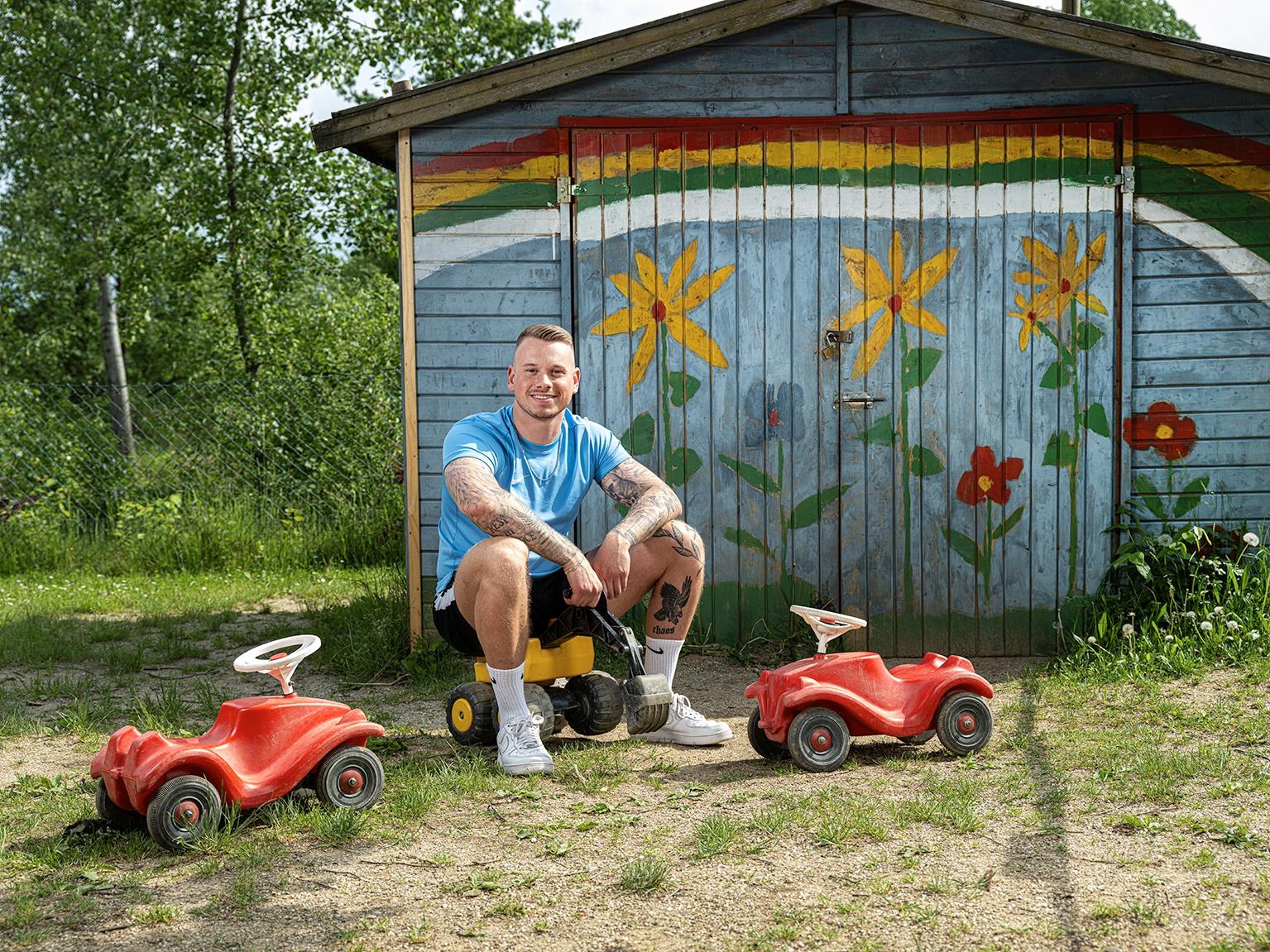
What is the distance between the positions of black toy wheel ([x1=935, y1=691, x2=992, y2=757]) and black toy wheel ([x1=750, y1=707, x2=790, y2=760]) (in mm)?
521

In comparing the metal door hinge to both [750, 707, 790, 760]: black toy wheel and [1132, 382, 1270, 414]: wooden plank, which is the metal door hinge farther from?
[750, 707, 790, 760]: black toy wheel

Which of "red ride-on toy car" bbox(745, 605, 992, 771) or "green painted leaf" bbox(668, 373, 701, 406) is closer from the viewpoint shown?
"red ride-on toy car" bbox(745, 605, 992, 771)

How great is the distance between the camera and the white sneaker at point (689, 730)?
173 inches

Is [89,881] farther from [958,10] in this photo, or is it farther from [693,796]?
[958,10]

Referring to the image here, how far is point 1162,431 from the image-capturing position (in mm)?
5855

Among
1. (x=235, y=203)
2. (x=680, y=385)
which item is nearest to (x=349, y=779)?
(x=680, y=385)

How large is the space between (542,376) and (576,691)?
3.67ft

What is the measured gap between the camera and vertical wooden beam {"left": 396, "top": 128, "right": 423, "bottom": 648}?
5.88 meters

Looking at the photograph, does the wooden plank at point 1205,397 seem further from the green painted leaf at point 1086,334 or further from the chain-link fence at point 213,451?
the chain-link fence at point 213,451

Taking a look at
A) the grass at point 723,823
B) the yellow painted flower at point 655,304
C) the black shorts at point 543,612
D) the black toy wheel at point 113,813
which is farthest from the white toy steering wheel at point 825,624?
the yellow painted flower at point 655,304

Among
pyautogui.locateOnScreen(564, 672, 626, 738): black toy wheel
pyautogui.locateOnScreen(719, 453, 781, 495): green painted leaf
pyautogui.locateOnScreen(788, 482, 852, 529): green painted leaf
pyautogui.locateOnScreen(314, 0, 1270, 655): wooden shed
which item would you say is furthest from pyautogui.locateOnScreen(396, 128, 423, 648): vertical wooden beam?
pyautogui.locateOnScreen(788, 482, 852, 529): green painted leaf

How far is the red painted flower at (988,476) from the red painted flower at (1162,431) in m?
0.58

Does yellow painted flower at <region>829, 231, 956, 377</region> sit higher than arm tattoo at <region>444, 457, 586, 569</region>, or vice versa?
yellow painted flower at <region>829, 231, 956, 377</region>

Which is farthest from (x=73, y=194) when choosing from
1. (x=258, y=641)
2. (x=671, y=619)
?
(x=671, y=619)
